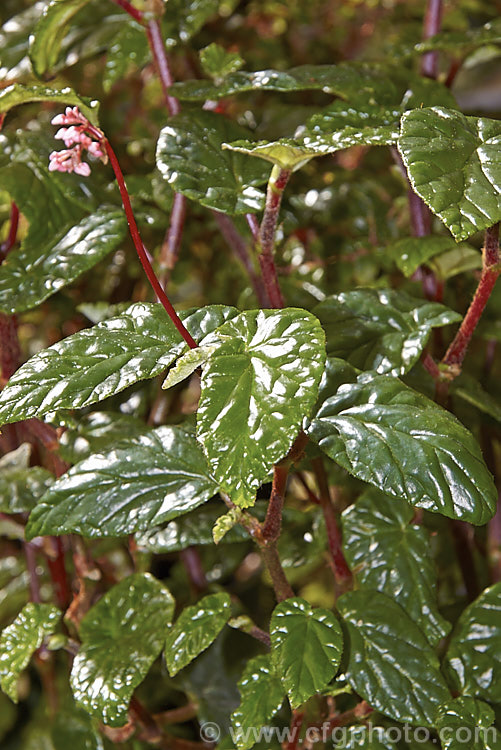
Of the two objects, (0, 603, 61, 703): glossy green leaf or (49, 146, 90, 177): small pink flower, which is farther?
(0, 603, 61, 703): glossy green leaf

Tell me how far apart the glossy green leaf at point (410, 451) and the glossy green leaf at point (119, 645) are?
1.01 feet

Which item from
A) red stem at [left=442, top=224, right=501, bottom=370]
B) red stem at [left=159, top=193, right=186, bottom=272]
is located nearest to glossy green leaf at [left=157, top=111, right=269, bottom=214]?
red stem at [left=159, top=193, right=186, bottom=272]

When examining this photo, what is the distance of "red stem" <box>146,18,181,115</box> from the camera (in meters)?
0.82

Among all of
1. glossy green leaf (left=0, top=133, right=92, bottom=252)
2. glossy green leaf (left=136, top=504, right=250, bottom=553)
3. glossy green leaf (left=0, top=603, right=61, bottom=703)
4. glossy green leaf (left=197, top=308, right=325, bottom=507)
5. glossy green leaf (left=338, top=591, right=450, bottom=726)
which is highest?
glossy green leaf (left=0, top=133, right=92, bottom=252)

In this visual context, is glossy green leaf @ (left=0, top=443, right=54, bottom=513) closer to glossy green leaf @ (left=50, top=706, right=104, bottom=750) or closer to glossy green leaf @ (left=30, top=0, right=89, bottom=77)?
glossy green leaf @ (left=50, top=706, right=104, bottom=750)

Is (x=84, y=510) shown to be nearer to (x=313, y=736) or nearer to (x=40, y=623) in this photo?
(x=40, y=623)

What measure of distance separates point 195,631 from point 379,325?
34 centimetres

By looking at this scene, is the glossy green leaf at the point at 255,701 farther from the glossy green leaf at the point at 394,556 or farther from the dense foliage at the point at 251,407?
the glossy green leaf at the point at 394,556

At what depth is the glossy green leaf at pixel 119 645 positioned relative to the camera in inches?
25.7

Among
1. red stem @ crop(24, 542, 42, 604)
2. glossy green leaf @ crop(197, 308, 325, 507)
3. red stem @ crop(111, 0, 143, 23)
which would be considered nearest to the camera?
glossy green leaf @ crop(197, 308, 325, 507)

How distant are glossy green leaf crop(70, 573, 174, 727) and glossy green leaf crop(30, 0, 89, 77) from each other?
0.62 m

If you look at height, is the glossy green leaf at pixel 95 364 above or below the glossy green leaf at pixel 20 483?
above

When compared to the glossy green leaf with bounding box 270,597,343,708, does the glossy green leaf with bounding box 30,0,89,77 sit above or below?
above

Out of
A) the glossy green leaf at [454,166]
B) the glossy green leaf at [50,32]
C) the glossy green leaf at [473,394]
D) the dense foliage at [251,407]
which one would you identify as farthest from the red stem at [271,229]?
the glossy green leaf at [50,32]
